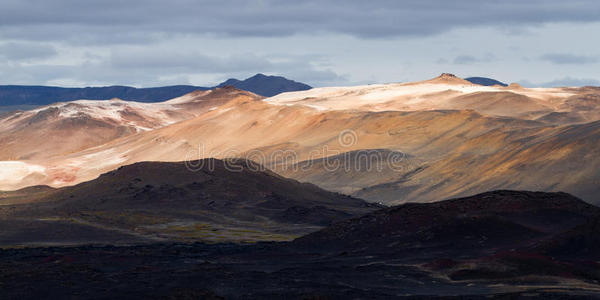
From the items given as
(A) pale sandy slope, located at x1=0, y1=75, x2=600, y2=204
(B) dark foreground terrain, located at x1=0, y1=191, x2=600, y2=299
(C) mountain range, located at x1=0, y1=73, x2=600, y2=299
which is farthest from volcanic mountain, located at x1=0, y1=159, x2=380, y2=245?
(A) pale sandy slope, located at x1=0, y1=75, x2=600, y2=204

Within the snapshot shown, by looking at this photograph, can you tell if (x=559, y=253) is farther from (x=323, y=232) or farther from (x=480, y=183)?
(x=480, y=183)

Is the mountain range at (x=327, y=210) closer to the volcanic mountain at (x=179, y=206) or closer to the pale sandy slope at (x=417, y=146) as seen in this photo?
the volcanic mountain at (x=179, y=206)

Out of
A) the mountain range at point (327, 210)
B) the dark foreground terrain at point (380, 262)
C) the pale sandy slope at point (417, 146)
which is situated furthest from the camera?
the pale sandy slope at point (417, 146)

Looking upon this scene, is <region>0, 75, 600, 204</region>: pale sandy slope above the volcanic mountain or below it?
above

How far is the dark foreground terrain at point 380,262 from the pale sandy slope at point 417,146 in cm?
4143

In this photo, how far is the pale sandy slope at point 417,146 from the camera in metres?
120

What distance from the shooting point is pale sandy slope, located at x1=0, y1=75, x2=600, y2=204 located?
119562 mm

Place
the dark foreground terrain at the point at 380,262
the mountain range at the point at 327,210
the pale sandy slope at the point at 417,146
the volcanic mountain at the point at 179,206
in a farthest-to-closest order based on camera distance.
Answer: the pale sandy slope at the point at 417,146 < the volcanic mountain at the point at 179,206 < the mountain range at the point at 327,210 < the dark foreground terrain at the point at 380,262

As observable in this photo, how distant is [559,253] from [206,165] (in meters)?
69.0

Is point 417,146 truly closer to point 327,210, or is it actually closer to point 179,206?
point 327,210

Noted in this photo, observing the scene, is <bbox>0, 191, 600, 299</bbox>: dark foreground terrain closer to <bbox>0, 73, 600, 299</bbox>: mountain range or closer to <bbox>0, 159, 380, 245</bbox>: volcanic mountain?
<bbox>0, 73, 600, 299</bbox>: mountain range

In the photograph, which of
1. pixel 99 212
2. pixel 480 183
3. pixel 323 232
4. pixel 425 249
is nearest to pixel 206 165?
pixel 99 212

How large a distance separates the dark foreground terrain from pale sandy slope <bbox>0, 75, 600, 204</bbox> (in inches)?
1631

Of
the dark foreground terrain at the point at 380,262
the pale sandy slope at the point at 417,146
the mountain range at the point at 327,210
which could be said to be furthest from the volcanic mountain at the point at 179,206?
the pale sandy slope at the point at 417,146
